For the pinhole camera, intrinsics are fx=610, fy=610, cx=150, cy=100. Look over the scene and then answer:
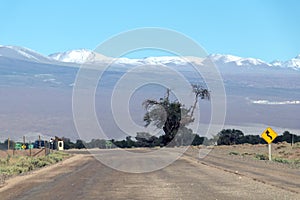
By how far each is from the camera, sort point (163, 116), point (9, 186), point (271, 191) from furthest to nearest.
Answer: point (163, 116) < point (9, 186) < point (271, 191)

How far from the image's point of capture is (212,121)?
3897cm

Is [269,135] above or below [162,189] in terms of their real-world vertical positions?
above

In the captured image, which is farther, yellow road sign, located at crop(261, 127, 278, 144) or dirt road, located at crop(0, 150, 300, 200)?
yellow road sign, located at crop(261, 127, 278, 144)

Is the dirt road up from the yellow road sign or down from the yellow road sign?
→ down

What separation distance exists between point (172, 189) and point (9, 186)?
7.03 meters

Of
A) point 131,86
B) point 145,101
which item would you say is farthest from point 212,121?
point 145,101

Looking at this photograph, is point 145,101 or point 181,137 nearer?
point 145,101

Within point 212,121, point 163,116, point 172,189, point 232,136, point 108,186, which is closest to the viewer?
point 172,189

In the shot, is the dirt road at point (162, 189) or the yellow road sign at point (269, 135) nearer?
the dirt road at point (162, 189)

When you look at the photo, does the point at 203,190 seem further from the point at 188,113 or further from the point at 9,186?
the point at 188,113

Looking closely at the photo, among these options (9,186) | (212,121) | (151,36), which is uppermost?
(151,36)

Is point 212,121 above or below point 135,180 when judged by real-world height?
above

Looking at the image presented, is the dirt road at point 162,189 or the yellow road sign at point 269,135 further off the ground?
the yellow road sign at point 269,135

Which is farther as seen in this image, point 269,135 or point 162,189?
point 269,135
